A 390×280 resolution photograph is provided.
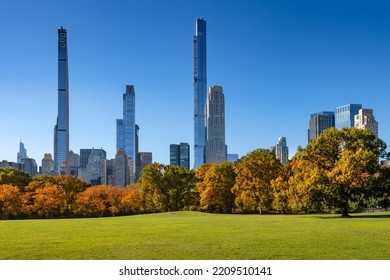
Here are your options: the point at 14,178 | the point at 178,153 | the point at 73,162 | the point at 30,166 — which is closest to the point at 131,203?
the point at 14,178

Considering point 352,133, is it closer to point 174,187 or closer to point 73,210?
point 174,187

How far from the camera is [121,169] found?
11769cm

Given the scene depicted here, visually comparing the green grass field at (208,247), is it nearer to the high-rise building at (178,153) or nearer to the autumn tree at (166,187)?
the autumn tree at (166,187)

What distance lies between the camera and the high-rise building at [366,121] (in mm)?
27023

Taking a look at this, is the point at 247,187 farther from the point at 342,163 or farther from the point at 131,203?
the point at 342,163

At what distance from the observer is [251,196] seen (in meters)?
39.2

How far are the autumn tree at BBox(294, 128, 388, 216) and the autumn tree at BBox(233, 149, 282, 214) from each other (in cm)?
1146

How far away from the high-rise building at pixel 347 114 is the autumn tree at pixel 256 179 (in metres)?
14.5

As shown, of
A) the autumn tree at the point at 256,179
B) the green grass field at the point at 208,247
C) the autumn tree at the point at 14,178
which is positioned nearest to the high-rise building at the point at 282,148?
the autumn tree at the point at 256,179

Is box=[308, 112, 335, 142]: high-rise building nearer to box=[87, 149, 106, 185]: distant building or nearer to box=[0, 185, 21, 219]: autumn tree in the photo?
box=[0, 185, 21, 219]: autumn tree

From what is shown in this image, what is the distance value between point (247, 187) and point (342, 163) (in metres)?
15.1

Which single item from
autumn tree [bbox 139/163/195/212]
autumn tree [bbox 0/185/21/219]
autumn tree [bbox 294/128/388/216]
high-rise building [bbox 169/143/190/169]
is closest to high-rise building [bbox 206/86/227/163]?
high-rise building [bbox 169/143/190/169]
